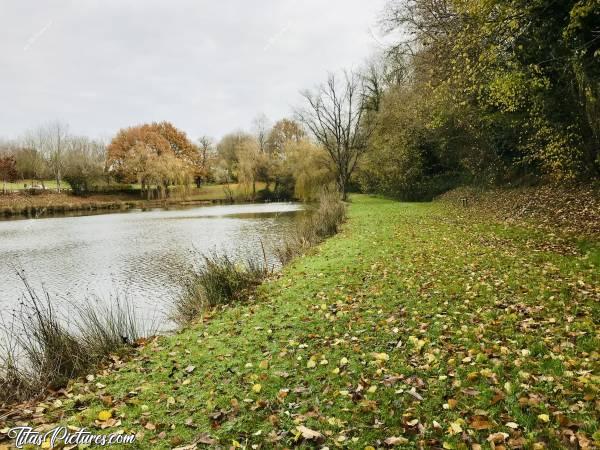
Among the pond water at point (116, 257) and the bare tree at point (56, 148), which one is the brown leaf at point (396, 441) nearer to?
the pond water at point (116, 257)

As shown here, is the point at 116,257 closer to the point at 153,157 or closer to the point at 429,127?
the point at 429,127

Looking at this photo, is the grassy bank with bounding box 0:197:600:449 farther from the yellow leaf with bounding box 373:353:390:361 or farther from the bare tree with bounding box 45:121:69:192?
the bare tree with bounding box 45:121:69:192

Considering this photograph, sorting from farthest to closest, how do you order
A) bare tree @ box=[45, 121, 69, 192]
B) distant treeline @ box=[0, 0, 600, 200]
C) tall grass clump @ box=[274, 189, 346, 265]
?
bare tree @ box=[45, 121, 69, 192] → tall grass clump @ box=[274, 189, 346, 265] → distant treeline @ box=[0, 0, 600, 200]

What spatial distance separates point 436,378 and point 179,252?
48.9ft

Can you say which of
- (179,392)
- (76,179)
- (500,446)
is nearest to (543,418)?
(500,446)

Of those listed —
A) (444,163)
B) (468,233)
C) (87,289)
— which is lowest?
(87,289)

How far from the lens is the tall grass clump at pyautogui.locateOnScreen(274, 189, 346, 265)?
14018 millimetres

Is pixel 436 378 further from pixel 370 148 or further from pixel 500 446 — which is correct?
pixel 370 148

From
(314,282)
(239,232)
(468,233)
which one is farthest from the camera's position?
(239,232)

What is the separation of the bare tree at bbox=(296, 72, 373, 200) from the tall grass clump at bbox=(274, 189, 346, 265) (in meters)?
17.6

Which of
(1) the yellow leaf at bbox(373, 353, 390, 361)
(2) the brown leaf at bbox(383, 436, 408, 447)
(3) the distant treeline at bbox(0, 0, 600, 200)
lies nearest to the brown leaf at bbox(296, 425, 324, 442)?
(2) the brown leaf at bbox(383, 436, 408, 447)

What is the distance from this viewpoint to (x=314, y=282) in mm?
8859

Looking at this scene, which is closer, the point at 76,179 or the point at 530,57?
the point at 530,57

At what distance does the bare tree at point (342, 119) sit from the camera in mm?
38875
